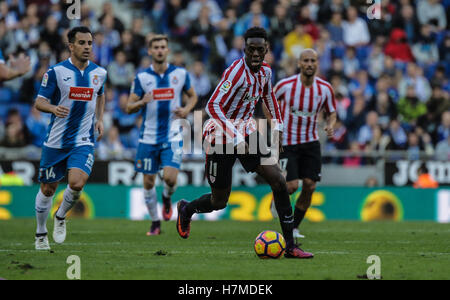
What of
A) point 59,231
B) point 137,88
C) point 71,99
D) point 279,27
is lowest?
point 59,231

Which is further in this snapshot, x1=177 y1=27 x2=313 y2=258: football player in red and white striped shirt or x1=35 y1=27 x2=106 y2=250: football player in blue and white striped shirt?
Result: x1=35 y1=27 x2=106 y2=250: football player in blue and white striped shirt

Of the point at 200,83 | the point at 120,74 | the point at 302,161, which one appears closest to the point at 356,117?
the point at 200,83

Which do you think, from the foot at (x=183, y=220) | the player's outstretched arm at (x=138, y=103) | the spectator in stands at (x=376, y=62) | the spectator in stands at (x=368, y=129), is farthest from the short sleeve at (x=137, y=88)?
the spectator in stands at (x=376, y=62)

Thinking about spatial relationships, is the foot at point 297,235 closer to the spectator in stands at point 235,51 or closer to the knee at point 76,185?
the knee at point 76,185

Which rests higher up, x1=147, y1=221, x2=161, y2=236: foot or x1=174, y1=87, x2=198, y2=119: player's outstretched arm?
x1=174, y1=87, x2=198, y2=119: player's outstretched arm

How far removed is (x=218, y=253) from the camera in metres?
9.82

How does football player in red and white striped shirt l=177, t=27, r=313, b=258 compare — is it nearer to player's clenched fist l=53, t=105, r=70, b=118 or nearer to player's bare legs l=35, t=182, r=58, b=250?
player's clenched fist l=53, t=105, r=70, b=118

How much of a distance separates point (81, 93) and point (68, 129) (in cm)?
49

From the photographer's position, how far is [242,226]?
14531 mm

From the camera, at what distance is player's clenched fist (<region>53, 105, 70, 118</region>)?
9578mm

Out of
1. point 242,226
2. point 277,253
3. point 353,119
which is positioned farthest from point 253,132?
point 353,119

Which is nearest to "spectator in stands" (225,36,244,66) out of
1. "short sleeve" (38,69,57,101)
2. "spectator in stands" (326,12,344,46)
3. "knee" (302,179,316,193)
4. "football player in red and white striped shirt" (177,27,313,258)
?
"spectator in stands" (326,12,344,46)

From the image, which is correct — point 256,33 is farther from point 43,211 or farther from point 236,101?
point 43,211
